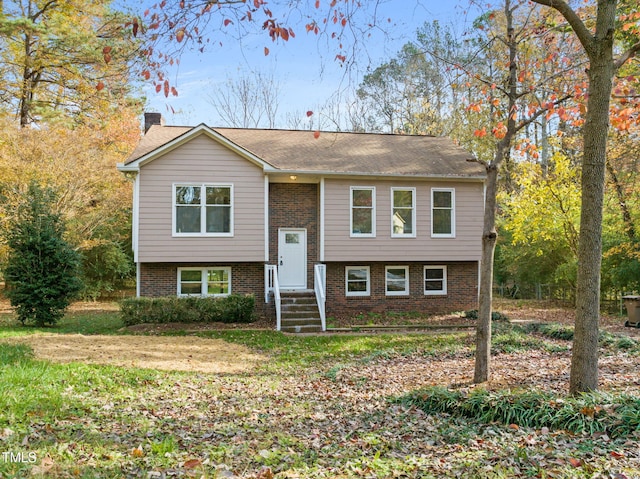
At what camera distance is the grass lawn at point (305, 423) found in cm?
417

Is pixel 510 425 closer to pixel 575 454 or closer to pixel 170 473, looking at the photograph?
pixel 575 454

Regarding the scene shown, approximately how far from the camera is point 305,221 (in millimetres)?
17562

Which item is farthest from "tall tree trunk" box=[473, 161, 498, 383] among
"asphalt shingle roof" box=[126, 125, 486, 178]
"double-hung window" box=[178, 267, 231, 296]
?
"double-hung window" box=[178, 267, 231, 296]

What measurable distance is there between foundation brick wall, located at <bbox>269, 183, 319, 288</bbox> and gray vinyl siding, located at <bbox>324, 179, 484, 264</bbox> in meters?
0.76

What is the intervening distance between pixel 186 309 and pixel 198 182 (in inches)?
151

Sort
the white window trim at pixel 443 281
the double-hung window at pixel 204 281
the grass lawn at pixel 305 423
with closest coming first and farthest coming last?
1. the grass lawn at pixel 305 423
2. the double-hung window at pixel 204 281
3. the white window trim at pixel 443 281

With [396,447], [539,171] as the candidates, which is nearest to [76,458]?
[396,447]

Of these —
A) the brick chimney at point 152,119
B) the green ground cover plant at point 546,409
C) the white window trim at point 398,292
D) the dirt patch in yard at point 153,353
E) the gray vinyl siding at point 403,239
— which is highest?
the brick chimney at point 152,119

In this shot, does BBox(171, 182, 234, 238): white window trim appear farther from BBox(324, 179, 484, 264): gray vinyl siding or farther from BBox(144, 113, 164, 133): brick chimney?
BBox(144, 113, 164, 133): brick chimney

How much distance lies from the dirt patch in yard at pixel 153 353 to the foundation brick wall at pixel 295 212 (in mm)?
5449

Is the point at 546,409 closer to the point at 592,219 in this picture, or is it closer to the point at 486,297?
the point at 592,219

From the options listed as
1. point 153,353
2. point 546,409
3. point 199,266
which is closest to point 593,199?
point 546,409

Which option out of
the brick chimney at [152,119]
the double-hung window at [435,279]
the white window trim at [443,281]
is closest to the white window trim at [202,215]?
the brick chimney at [152,119]

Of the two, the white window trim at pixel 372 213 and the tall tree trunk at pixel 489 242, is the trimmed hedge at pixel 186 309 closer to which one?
the white window trim at pixel 372 213
